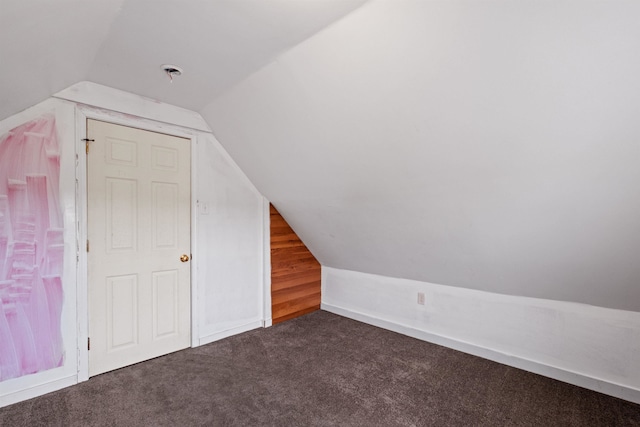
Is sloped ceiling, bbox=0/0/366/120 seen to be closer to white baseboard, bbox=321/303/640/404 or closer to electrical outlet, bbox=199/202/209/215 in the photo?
electrical outlet, bbox=199/202/209/215

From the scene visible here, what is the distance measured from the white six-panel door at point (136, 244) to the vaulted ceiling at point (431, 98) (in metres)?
0.46

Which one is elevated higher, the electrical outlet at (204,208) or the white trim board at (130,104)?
the white trim board at (130,104)

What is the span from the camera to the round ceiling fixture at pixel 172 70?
199cm

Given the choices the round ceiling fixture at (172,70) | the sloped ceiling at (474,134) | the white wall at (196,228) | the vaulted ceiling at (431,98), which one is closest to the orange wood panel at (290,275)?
the white wall at (196,228)

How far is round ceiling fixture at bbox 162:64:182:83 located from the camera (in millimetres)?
1989

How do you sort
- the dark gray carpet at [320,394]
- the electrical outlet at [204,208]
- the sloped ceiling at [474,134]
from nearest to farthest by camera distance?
the sloped ceiling at [474,134]
the dark gray carpet at [320,394]
the electrical outlet at [204,208]

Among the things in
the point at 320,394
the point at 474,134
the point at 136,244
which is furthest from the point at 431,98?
the point at 136,244

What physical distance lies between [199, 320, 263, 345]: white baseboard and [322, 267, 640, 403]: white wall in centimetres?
128

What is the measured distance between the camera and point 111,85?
90.1 inches

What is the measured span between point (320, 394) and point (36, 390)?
6.43 feet

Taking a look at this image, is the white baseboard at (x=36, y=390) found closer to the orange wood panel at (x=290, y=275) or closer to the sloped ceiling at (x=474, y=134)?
the orange wood panel at (x=290, y=275)

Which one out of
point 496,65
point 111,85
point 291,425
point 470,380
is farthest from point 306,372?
point 111,85

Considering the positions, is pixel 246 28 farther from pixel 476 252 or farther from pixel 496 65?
pixel 476 252

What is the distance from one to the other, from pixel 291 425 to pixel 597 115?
7.42 feet
